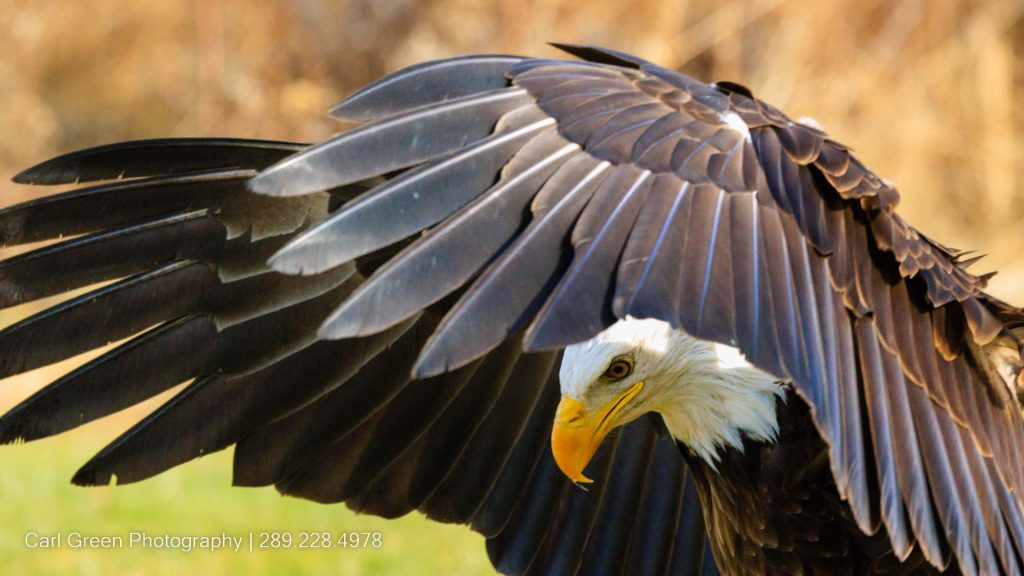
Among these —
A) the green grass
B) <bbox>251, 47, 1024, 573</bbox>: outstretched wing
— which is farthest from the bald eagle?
the green grass

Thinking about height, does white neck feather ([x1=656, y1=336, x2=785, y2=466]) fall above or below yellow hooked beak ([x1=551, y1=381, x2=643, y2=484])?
above

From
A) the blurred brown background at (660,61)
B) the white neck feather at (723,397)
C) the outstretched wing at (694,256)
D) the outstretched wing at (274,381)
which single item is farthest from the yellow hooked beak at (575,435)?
the blurred brown background at (660,61)

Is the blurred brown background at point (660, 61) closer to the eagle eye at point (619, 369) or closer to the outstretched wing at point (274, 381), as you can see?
the outstretched wing at point (274, 381)

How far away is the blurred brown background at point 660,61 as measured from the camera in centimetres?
1154

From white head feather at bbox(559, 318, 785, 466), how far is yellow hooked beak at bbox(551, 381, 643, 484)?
0.03 m

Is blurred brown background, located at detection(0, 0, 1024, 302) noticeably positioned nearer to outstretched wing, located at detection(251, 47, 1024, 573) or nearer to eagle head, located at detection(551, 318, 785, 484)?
eagle head, located at detection(551, 318, 785, 484)

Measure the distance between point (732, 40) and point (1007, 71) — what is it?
9.07 feet

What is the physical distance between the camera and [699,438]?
350 centimetres

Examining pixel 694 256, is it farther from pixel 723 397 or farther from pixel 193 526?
pixel 193 526

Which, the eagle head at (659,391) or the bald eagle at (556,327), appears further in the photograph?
the eagle head at (659,391)

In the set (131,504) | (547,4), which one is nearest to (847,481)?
(131,504)

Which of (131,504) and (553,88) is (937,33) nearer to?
(131,504)

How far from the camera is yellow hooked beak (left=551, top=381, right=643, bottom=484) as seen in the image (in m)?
3.17

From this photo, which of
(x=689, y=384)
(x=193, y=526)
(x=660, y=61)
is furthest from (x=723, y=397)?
(x=660, y=61)
